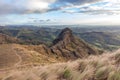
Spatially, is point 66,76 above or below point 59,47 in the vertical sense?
above

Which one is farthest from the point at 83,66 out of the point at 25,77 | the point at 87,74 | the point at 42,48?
the point at 42,48

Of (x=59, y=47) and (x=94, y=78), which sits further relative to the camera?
(x=59, y=47)

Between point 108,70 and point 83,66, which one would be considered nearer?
point 108,70

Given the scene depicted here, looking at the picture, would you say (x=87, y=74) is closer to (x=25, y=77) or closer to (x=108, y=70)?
(x=108, y=70)

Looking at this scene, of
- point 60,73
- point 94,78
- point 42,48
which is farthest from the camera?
point 42,48

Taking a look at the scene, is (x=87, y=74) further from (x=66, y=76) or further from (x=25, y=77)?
→ (x=25, y=77)

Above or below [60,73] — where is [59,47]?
below

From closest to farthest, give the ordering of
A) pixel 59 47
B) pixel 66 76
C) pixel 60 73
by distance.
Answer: pixel 66 76, pixel 60 73, pixel 59 47

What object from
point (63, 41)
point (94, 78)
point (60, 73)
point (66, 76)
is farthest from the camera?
point (63, 41)

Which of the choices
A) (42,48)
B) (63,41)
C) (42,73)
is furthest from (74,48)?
(42,73)
